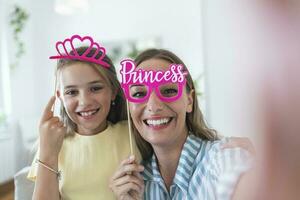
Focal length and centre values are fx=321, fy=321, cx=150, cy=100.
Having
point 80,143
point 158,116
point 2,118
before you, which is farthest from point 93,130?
point 2,118

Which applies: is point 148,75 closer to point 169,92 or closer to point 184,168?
point 169,92

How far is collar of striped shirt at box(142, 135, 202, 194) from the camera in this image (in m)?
0.81

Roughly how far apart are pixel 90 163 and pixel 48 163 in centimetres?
12

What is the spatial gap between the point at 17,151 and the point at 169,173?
2813 mm

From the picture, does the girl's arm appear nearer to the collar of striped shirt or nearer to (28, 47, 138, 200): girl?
(28, 47, 138, 200): girl

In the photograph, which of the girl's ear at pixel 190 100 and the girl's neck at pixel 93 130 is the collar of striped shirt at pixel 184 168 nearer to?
the girl's ear at pixel 190 100

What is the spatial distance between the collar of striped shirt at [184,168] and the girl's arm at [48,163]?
0.79ft

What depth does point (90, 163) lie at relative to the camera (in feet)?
2.94

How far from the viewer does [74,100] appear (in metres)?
0.88

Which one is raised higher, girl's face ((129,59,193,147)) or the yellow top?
girl's face ((129,59,193,147))

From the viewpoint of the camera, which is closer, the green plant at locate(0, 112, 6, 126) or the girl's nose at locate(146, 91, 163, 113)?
the girl's nose at locate(146, 91, 163, 113)

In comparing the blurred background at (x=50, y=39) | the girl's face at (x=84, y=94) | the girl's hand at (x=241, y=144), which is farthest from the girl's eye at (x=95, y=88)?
the blurred background at (x=50, y=39)

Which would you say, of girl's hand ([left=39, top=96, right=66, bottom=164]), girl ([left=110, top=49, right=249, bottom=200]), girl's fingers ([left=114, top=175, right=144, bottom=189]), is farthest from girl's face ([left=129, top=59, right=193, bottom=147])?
girl's hand ([left=39, top=96, right=66, bottom=164])

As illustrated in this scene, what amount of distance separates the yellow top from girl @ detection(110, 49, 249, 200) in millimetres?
74
